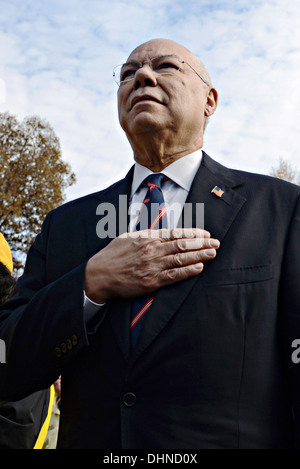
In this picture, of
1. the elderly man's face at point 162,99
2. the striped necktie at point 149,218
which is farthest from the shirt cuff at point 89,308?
the elderly man's face at point 162,99

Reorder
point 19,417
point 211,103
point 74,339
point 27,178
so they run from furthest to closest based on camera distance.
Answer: point 27,178, point 19,417, point 211,103, point 74,339

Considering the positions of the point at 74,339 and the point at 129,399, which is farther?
the point at 74,339

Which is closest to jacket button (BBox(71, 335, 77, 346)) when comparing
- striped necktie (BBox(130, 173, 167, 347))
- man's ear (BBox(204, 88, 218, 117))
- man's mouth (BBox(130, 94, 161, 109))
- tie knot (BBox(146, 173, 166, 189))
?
striped necktie (BBox(130, 173, 167, 347))

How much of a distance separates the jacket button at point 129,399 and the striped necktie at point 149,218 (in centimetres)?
19

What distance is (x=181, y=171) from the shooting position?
7.92 ft

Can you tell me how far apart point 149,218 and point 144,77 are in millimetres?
738

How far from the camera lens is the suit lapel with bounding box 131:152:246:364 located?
74.9 inches

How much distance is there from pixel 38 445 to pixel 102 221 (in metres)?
1.97

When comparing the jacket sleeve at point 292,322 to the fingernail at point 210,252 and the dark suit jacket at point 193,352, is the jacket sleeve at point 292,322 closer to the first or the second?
the dark suit jacket at point 193,352

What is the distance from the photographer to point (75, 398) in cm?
203

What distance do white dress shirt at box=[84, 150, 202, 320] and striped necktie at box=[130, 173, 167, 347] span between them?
43 mm

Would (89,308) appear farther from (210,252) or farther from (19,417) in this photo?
(19,417)
